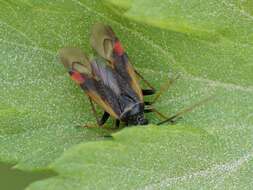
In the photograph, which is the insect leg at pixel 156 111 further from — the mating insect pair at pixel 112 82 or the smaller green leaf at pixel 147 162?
the smaller green leaf at pixel 147 162

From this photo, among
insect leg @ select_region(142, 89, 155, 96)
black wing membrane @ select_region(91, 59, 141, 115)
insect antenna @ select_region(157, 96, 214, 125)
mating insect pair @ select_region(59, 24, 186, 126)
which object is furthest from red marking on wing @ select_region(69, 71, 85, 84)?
insect antenna @ select_region(157, 96, 214, 125)

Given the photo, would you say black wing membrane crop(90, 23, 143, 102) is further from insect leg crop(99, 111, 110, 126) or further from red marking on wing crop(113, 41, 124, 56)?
insect leg crop(99, 111, 110, 126)

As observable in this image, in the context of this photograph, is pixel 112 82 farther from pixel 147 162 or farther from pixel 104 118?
pixel 147 162

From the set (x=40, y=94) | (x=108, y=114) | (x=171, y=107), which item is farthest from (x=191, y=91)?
(x=40, y=94)

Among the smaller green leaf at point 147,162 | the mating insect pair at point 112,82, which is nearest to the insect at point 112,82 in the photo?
the mating insect pair at point 112,82

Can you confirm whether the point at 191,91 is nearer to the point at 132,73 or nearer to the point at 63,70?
the point at 132,73

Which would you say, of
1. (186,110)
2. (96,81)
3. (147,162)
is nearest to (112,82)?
(96,81)
